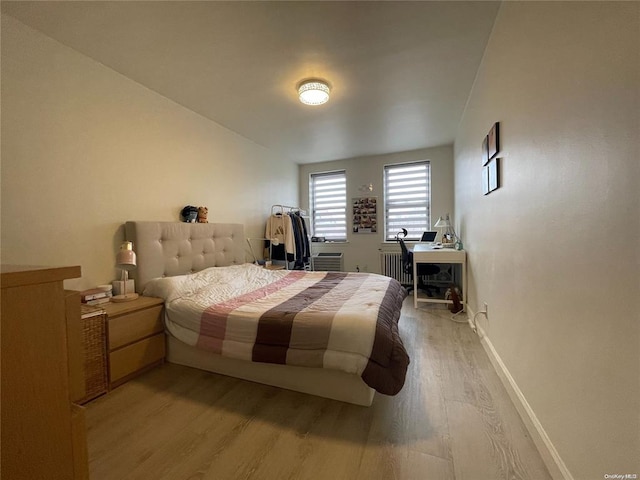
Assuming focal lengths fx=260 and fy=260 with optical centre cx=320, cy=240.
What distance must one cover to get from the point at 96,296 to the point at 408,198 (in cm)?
461

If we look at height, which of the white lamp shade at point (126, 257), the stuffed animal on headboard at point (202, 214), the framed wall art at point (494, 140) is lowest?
the white lamp shade at point (126, 257)

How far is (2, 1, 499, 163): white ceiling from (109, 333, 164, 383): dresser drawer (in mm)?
2243

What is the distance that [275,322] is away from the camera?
5.53ft

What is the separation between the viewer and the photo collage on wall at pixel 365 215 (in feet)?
16.5

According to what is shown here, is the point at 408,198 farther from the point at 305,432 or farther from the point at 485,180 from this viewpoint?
the point at 305,432

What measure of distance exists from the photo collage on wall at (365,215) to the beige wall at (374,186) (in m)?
0.08

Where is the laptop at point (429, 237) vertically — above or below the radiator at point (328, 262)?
above

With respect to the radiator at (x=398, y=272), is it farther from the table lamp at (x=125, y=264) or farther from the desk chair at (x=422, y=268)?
the table lamp at (x=125, y=264)

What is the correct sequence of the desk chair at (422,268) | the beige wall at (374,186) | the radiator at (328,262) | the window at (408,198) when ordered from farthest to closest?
the radiator at (328,262), the window at (408,198), the beige wall at (374,186), the desk chair at (422,268)

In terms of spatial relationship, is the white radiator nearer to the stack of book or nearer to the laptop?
the laptop

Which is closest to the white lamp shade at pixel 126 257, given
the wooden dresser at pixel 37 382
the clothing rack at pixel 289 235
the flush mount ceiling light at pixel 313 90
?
the wooden dresser at pixel 37 382

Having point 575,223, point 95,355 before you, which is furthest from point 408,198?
point 95,355

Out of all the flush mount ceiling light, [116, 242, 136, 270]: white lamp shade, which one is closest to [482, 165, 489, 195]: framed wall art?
the flush mount ceiling light

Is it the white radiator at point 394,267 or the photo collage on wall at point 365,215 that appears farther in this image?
the photo collage on wall at point 365,215
